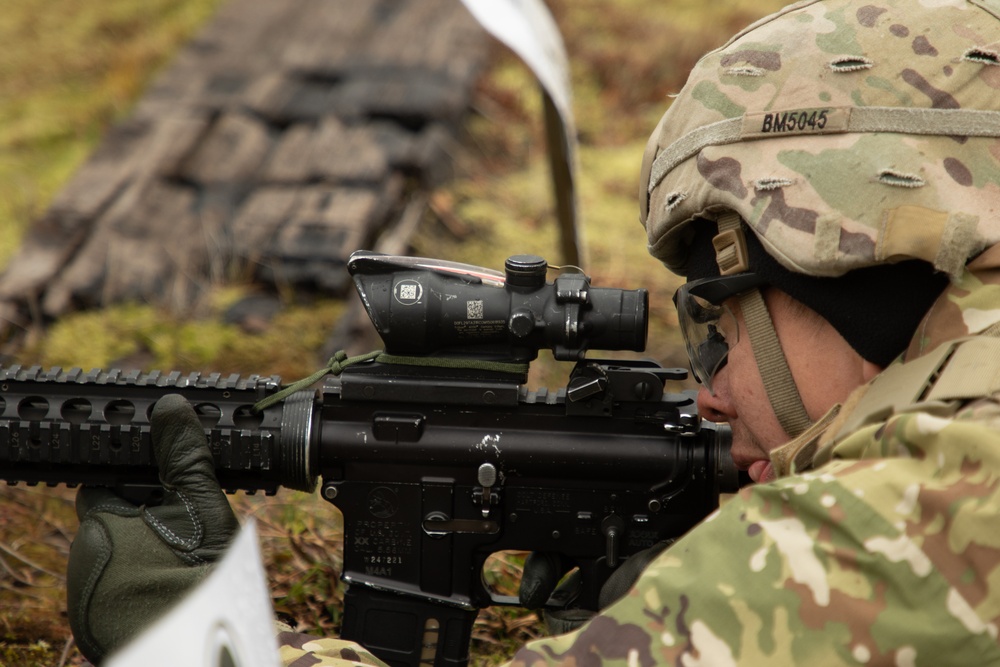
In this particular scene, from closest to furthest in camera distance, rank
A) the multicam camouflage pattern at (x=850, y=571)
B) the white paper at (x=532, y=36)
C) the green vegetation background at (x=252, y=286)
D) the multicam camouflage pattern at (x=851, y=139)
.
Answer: the multicam camouflage pattern at (x=850, y=571)
the multicam camouflage pattern at (x=851, y=139)
the green vegetation background at (x=252, y=286)
the white paper at (x=532, y=36)

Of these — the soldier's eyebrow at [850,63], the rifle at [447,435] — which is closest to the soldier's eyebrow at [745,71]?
the soldier's eyebrow at [850,63]

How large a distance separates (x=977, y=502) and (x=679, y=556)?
509 millimetres

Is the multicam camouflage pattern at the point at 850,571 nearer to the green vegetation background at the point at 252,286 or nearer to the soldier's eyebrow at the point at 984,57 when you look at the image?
the soldier's eyebrow at the point at 984,57

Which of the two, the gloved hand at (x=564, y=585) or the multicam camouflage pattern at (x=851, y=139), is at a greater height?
the multicam camouflage pattern at (x=851, y=139)

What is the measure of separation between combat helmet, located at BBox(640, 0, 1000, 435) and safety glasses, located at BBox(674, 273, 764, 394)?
2cm

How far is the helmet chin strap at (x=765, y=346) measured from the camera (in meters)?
2.46

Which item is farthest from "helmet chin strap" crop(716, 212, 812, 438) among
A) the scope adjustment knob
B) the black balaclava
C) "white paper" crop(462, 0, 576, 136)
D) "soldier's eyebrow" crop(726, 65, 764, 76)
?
"white paper" crop(462, 0, 576, 136)

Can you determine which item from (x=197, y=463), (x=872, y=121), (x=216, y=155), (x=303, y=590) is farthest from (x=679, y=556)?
(x=216, y=155)

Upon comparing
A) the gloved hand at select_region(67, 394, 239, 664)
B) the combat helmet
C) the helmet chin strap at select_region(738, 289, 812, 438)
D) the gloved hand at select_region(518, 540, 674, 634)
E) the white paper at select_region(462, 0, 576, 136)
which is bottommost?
the gloved hand at select_region(518, 540, 674, 634)

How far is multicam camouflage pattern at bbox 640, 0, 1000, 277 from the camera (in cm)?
225

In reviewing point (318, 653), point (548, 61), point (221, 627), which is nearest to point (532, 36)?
point (548, 61)

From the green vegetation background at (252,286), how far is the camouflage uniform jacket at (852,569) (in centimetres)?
163

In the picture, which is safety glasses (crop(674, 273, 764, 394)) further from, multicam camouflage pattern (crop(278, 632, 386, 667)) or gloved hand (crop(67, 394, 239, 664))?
gloved hand (crop(67, 394, 239, 664))

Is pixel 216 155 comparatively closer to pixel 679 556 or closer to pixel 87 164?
pixel 87 164
